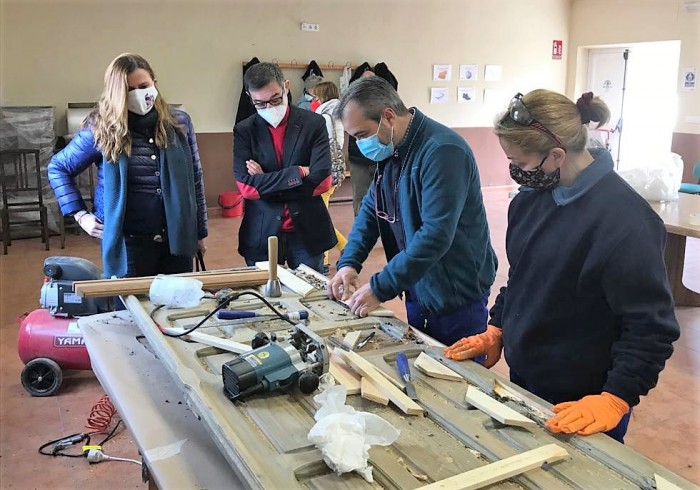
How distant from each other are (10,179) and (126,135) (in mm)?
4175

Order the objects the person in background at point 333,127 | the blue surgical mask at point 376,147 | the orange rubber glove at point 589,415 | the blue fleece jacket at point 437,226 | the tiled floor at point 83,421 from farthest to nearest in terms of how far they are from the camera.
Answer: the person in background at point 333,127 < the tiled floor at point 83,421 < the blue surgical mask at point 376,147 < the blue fleece jacket at point 437,226 < the orange rubber glove at point 589,415

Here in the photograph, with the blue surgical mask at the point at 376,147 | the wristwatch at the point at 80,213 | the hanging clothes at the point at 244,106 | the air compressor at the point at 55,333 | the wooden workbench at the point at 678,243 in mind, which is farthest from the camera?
the hanging clothes at the point at 244,106

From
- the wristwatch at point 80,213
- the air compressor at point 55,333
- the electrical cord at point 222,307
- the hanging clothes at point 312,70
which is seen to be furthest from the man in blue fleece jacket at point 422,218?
the hanging clothes at point 312,70

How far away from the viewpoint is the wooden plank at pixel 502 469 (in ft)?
3.37

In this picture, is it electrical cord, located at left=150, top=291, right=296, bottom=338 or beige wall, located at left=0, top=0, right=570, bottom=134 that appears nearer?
electrical cord, located at left=150, top=291, right=296, bottom=338

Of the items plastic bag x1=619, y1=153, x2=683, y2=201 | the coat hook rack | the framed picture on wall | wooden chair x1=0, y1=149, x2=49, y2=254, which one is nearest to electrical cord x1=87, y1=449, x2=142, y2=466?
plastic bag x1=619, y1=153, x2=683, y2=201

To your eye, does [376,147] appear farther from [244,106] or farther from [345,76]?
[345,76]

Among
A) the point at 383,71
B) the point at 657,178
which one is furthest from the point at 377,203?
the point at 383,71

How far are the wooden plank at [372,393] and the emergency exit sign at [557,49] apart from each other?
8.39 meters

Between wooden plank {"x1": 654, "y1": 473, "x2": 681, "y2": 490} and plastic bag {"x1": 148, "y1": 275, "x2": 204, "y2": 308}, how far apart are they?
1270mm

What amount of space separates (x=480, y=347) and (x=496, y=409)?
31 cm

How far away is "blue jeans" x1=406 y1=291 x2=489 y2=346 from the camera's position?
1.90m

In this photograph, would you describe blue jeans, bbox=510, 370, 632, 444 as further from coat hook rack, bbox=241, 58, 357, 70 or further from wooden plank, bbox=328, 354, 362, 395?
coat hook rack, bbox=241, 58, 357, 70

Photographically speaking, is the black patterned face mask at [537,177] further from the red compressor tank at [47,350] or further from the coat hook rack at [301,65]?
the coat hook rack at [301,65]
